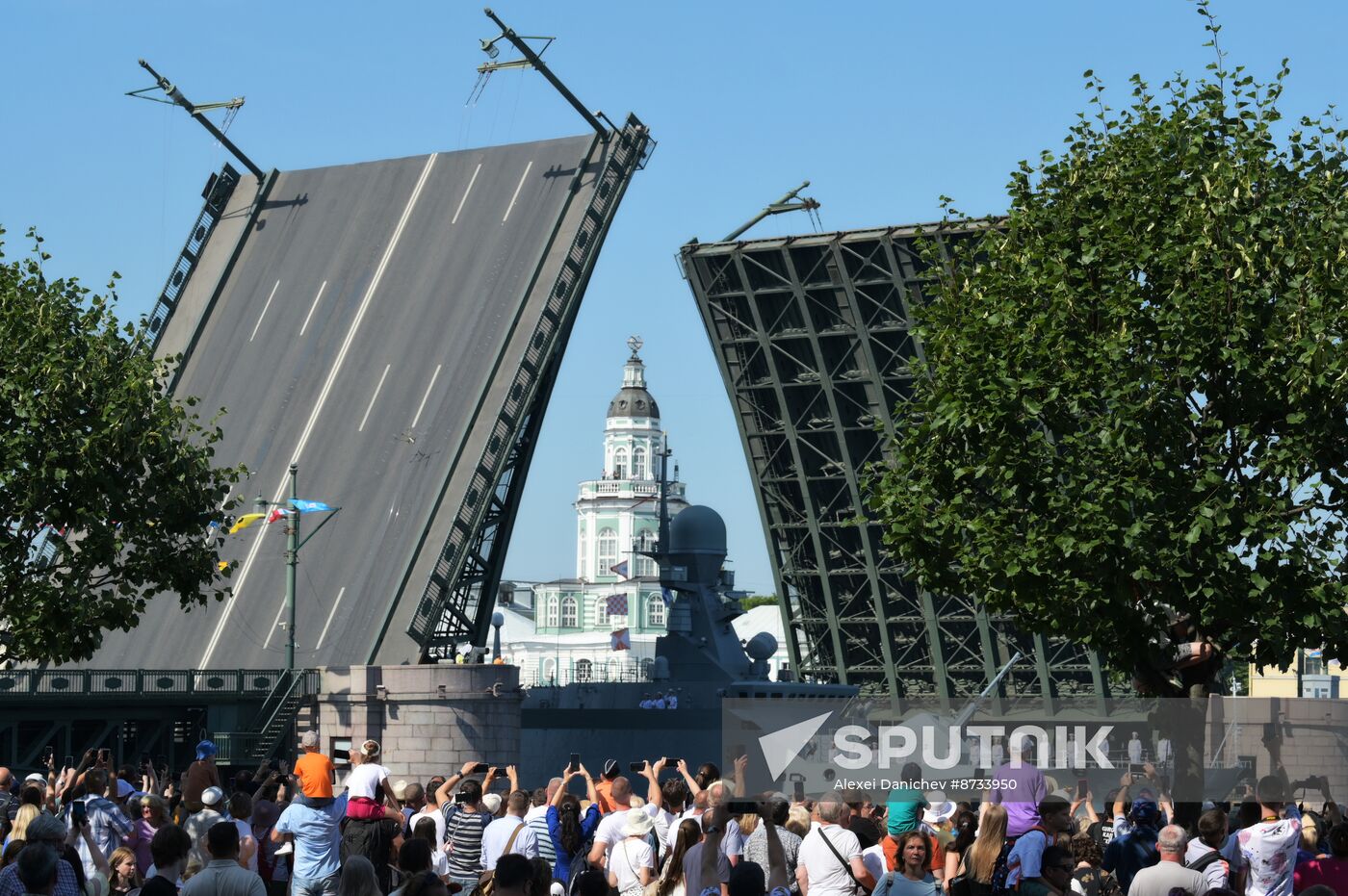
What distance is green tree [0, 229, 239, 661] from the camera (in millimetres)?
22703

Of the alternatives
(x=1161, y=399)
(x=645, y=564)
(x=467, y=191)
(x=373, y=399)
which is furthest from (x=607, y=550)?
(x=1161, y=399)

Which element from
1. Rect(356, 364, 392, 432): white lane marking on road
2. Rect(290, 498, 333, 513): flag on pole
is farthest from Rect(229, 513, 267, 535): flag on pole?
Rect(356, 364, 392, 432): white lane marking on road

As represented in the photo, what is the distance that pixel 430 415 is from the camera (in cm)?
3117

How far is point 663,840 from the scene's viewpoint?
10.8 m

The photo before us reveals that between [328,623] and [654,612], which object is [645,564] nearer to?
[654,612]

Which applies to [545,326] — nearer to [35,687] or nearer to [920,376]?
[35,687]

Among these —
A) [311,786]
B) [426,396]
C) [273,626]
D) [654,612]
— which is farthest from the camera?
[654,612]

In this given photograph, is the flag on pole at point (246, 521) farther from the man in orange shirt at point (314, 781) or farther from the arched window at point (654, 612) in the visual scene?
the arched window at point (654, 612)

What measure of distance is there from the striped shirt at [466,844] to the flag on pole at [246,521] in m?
19.3

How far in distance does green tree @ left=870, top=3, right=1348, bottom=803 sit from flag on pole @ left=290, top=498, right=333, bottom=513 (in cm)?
1373

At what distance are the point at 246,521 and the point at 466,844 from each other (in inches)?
823

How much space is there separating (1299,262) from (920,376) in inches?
159

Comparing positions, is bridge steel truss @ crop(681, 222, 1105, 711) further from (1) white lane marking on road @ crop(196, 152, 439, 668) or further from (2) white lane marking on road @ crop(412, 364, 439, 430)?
(2) white lane marking on road @ crop(412, 364, 439, 430)

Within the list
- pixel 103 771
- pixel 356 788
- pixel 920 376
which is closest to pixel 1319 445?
pixel 920 376
